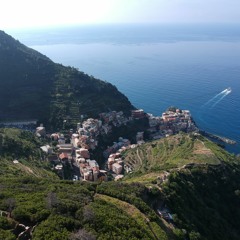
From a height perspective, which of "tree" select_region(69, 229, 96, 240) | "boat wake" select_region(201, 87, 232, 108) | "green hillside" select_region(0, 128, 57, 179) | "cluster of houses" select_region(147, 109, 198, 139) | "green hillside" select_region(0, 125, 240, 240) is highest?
"tree" select_region(69, 229, 96, 240)

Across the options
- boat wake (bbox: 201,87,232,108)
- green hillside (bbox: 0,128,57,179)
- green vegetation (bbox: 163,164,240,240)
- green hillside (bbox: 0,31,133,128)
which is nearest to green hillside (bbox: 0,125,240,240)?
green vegetation (bbox: 163,164,240,240)

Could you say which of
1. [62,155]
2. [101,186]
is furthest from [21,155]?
[101,186]

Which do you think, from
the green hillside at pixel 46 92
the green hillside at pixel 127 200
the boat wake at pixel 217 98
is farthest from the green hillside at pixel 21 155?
the boat wake at pixel 217 98

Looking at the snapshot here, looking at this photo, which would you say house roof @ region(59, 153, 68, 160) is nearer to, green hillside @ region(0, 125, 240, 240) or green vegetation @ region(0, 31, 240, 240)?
green vegetation @ region(0, 31, 240, 240)

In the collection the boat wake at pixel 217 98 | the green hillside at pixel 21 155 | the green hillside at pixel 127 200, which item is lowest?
the boat wake at pixel 217 98

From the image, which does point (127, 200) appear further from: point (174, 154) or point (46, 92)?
point (46, 92)

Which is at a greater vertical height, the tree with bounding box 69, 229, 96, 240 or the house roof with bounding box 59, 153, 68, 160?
the tree with bounding box 69, 229, 96, 240

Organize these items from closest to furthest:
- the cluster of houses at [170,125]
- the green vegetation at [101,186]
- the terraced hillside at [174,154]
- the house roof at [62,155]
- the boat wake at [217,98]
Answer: the green vegetation at [101,186], the terraced hillside at [174,154], the house roof at [62,155], the cluster of houses at [170,125], the boat wake at [217,98]

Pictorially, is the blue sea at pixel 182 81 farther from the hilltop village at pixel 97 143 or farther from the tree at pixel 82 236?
the tree at pixel 82 236
